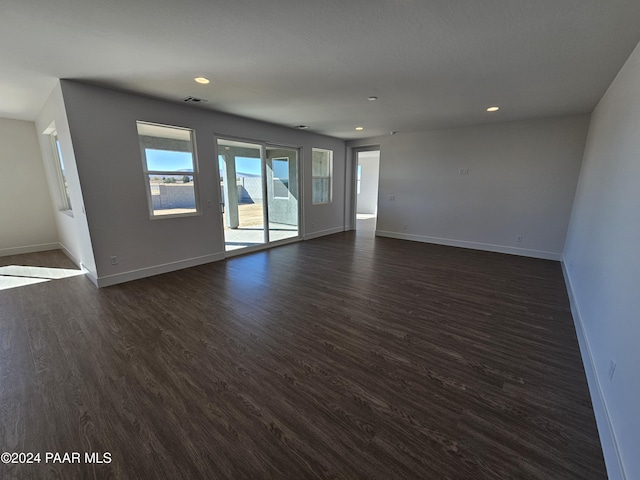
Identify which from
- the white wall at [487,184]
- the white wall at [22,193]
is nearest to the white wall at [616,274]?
the white wall at [487,184]

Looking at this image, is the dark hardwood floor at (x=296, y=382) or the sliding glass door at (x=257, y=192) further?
the sliding glass door at (x=257, y=192)

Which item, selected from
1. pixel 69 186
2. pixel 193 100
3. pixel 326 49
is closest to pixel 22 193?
pixel 69 186

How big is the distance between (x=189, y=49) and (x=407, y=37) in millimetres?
1881

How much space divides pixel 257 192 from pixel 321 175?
2153 mm

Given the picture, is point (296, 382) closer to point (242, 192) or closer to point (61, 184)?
point (242, 192)

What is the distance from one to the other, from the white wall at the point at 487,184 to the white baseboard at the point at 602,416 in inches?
129

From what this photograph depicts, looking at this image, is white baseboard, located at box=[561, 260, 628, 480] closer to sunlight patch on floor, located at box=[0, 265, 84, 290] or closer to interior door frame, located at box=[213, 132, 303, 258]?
interior door frame, located at box=[213, 132, 303, 258]

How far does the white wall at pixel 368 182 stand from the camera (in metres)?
11.4

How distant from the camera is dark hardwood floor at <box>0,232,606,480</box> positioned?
4.62 feet

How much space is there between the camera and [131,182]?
3750 mm

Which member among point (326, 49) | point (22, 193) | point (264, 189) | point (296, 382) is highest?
point (326, 49)

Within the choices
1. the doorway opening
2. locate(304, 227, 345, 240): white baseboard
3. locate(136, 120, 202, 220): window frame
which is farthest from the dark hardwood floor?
the doorway opening

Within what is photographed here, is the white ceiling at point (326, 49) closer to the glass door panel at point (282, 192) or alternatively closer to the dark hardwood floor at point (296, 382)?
the glass door panel at point (282, 192)

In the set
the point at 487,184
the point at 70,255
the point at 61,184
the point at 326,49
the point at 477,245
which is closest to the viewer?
the point at 326,49
